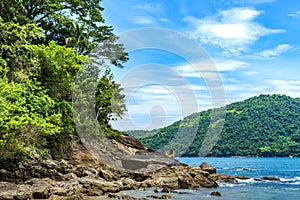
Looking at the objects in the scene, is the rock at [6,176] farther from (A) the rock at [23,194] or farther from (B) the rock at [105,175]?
(B) the rock at [105,175]

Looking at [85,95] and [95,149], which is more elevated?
[85,95]

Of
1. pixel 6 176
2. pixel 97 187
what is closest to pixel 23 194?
pixel 6 176

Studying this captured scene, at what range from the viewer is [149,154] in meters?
38.4

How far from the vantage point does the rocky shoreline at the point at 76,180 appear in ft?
61.7

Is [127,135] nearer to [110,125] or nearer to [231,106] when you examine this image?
[110,125]

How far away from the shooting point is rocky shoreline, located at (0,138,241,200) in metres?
18.8

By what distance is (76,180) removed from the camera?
2288 centimetres

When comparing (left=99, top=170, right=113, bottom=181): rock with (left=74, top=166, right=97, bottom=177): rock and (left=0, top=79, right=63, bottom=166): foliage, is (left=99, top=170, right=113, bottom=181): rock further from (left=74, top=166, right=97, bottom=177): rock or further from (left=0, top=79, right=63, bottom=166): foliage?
(left=0, top=79, right=63, bottom=166): foliage

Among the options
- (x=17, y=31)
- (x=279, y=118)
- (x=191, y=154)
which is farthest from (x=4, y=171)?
(x=279, y=118)

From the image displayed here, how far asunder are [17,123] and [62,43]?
1756 centimetres

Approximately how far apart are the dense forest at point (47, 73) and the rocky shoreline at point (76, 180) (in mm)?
1196

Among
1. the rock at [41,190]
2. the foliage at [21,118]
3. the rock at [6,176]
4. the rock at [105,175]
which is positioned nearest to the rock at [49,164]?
the foliage at [21,118]

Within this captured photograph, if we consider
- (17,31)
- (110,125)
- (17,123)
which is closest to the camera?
(17,123)

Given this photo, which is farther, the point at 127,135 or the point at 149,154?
the point at 127,135
